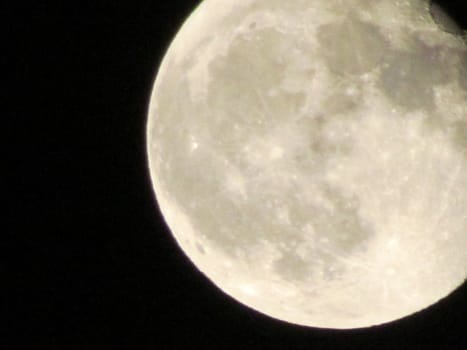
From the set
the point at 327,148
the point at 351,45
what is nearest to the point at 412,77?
the point at 351,45

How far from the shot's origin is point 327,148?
19.9 feet

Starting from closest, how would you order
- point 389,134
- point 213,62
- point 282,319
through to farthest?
point 389,134
point 213,62
point 282,319

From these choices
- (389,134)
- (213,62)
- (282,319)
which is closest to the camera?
(389,134)

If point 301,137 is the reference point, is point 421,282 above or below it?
below

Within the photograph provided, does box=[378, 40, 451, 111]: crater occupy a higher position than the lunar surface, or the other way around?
box=[378, 40, 451, 111]: crater

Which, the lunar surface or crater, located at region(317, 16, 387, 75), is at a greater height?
crater, located at region(317, 16, 387, 75)

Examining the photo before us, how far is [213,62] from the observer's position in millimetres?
6531

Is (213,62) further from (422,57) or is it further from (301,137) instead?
(422,57)

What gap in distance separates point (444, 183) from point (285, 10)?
4.79 feet

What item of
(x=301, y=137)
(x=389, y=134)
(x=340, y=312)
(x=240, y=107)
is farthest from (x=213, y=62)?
(x=340, y=312)

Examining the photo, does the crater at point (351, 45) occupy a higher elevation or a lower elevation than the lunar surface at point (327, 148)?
higher

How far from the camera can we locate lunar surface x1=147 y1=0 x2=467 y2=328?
19.9ft

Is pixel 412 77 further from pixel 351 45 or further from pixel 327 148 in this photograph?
pixel 327 148

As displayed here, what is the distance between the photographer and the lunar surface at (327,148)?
6.07m
